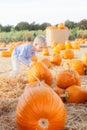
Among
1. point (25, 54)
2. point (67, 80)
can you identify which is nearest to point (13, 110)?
point (67, 80)

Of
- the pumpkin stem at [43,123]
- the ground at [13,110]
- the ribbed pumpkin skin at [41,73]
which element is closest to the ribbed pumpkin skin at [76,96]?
the ground at [13,110]

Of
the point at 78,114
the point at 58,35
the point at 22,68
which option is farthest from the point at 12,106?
the point at 58,35

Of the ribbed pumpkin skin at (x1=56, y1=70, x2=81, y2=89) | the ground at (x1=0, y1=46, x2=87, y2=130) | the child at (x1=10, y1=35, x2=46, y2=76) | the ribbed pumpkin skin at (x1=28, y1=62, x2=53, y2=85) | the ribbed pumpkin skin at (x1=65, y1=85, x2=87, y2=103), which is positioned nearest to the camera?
the ground at (x1=0, y1=46, x2=87, y2=130)

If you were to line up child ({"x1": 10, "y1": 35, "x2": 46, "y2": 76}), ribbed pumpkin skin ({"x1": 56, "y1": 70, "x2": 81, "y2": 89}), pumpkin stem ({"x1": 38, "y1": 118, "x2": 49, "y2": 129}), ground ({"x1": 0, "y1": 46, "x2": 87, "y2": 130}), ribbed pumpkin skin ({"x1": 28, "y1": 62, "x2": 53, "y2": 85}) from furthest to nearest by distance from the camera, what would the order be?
1. child ({"x1": 10, "y1": 35, "x2": 46, "y2": 76})
2. ribbed pumpkin skin ({"x1": 28, "y1": 62, "x2": 53, "y2": 85})
3. ribbed pumpkin skin ({"x1": 56, "y1": 70, "x2": 81, "y2": 89})
4. ground ({"x1": 0, "y1": 46, "x2": 87, "y2": 130})
5. pumpkin stem ({"x1": 38, "y1": 118, "x2": 49, "y2": 129})

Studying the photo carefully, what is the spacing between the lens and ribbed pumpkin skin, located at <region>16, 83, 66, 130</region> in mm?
3684

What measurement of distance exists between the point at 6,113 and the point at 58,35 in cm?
1569

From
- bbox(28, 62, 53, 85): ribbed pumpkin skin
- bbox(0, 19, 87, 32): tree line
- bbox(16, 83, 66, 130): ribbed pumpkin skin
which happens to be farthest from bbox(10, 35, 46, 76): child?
bbox(0, 19, 87, 32): tree line

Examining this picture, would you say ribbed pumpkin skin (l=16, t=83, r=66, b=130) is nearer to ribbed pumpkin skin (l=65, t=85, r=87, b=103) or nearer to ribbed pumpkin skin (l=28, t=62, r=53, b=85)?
ribbed pumpkin skin (l=65, t=85, r=87, b=103)

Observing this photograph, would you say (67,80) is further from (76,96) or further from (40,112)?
(40,112)

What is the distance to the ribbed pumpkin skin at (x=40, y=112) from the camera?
368 centimetres

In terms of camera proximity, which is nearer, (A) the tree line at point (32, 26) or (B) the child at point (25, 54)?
(B) the child at point (25, 54)

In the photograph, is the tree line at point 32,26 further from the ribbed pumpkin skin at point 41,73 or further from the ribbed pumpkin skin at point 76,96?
the ribbed pumpkin skin at point 76,96

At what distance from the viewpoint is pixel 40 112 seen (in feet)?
12.0

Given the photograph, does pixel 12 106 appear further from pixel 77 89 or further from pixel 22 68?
pixel 22 68
